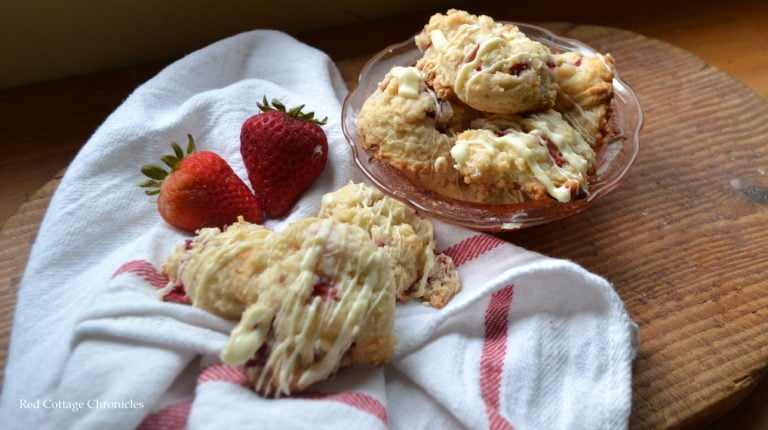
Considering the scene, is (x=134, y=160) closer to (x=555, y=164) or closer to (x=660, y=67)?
(x=555, y=164)

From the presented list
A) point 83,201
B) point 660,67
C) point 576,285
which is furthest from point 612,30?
point 83,201

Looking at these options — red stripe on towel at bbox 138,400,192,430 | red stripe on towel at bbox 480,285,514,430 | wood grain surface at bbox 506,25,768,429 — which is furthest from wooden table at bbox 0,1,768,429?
red stripe on towel at bbox 138,400,192,430

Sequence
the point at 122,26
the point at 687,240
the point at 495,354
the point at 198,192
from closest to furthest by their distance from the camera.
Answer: the point at 495,354
the point at 198,192
the point at 687,240
the point at 122,26

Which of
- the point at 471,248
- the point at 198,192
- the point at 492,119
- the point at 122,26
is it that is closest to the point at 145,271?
the point at 198,192

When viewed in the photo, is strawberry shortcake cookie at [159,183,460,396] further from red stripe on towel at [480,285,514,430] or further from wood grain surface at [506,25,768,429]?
wood grain surface at [506,25,768,429]

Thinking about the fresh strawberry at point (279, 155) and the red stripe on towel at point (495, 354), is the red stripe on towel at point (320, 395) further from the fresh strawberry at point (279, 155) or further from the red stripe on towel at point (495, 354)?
the fresh strawberry at point (279, 155)

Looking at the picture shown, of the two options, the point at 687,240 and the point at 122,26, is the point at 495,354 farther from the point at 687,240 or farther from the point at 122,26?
the point at 122,26
